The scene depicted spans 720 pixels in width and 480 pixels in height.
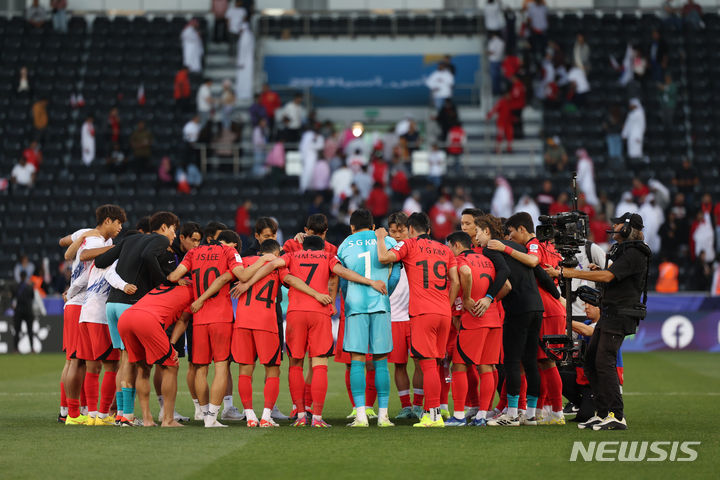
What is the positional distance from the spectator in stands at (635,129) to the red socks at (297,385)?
20.0 m

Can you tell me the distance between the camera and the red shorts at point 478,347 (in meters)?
11.1

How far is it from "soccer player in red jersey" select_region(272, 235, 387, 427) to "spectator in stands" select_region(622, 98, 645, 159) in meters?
19.5

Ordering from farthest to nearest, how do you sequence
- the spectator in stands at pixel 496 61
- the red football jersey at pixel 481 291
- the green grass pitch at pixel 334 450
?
the spectator in stands at pixel 496 61
the red football jersey at pixel 481 291
the green grass pitch at pixel 334 450

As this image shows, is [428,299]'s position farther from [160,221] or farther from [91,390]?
[91,390]

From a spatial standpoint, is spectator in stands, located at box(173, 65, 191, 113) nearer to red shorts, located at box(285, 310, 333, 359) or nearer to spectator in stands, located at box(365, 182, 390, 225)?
spectator in stands, located at box(365, 182, 390, 225)

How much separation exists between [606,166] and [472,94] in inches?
230

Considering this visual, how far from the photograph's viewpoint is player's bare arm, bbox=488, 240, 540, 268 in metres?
11.2

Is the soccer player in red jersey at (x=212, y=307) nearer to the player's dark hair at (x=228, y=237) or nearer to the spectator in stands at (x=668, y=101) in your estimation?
the player's dark hair at (x=228, y=237)

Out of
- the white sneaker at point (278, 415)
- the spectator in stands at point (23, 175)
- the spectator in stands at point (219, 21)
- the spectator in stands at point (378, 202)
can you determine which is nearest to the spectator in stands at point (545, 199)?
the spectator in stands at point (378, 202)

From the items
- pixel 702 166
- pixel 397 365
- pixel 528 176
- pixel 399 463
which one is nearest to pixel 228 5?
pixel 528 176

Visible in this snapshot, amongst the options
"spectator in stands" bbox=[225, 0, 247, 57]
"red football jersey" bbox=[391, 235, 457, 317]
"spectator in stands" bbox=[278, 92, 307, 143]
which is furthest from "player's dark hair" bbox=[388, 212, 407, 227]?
"spectator in stands" bbox=[225, 0, 247, 57]

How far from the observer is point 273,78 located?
33.1m

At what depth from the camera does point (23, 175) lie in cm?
2875

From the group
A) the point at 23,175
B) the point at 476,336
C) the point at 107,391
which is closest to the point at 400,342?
the point at 476,336
